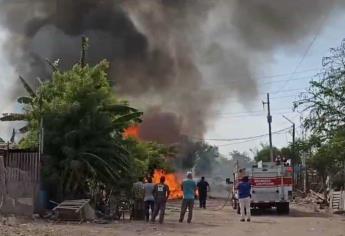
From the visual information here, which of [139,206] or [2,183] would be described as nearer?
[2,183]

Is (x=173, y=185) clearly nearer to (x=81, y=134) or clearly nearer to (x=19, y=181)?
(x=81, y=134)

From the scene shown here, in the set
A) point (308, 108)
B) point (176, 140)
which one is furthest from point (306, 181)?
point (308, 108)

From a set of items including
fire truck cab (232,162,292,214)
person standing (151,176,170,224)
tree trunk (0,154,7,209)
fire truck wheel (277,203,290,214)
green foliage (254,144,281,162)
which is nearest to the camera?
tree trunk (0,154,7,209)

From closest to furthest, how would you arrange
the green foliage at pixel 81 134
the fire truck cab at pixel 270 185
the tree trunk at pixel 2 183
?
the tree trunk at pixel 2 183 → the green foliage at pixel 81 134 → the fire truck cab at pixel 270 185

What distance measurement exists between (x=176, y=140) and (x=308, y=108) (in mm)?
21575

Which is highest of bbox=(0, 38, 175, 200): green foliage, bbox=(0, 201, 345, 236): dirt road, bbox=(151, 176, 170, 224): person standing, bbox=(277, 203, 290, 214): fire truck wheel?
bbox=(0, 38, 175, 200): green foliage

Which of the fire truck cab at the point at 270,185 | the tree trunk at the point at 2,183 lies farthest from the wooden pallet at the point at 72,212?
the fire truck cab at the point at 270,185

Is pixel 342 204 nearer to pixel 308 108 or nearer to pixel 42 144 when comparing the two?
pixel 308 108

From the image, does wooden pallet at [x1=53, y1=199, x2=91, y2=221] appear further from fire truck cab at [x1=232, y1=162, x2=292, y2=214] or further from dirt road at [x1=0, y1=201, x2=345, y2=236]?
fire truck cab at [x1=232, y1=162, x2=292, y2=214]

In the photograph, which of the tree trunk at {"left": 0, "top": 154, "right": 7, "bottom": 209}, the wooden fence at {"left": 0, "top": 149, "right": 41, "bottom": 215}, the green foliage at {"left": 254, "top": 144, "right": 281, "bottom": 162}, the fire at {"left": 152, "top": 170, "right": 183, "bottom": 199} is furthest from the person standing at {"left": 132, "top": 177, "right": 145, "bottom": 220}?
the green foliage at {"left": 254, "top": 144, "right": 281, "bottom": 162}

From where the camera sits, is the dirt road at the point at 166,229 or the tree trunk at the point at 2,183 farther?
the tree trunk at the point at 2,183

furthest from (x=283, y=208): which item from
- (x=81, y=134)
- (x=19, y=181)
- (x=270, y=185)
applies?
(x=19, y=181)

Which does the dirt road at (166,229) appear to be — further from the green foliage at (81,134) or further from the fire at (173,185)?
the fire at (173,185)

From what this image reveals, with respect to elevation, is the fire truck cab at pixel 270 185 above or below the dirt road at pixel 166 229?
above
